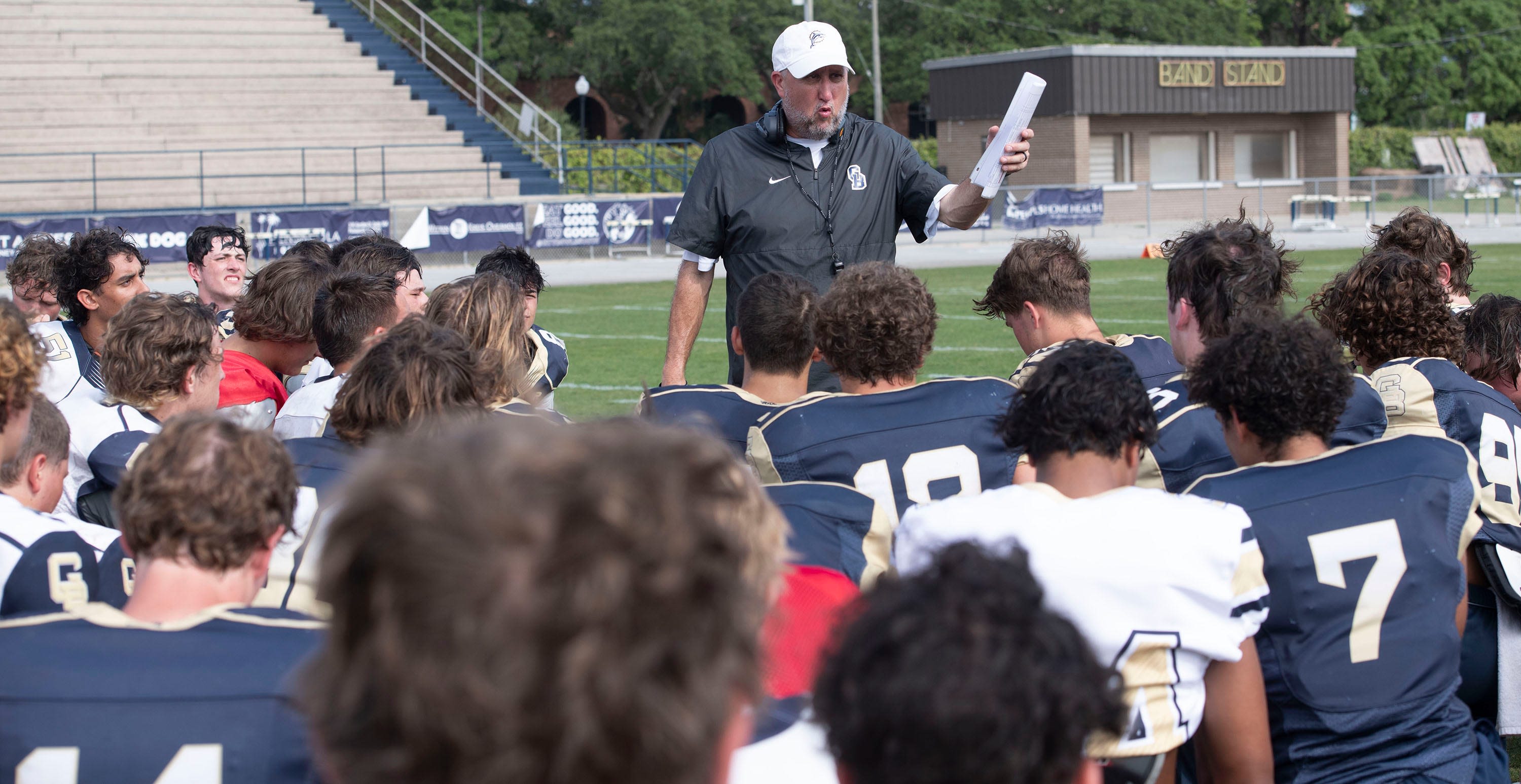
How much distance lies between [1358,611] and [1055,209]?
28035 mm

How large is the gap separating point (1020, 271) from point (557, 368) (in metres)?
2.07

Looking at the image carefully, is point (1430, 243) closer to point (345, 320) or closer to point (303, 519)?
point (345, 320)

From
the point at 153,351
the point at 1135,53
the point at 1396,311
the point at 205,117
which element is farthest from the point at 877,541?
the point at 1135,53

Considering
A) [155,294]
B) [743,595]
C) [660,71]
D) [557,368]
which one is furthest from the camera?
[660,71]

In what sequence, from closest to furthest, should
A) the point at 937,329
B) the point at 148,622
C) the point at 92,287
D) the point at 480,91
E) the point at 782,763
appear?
the point at 782,763
the point at 148,622
the point at 92,287
the point at 937,329
the point at 480,91

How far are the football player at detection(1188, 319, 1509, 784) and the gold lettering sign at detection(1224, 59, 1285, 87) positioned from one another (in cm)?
3985

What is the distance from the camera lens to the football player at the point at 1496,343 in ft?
14.4

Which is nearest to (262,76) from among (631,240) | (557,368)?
(631,240)

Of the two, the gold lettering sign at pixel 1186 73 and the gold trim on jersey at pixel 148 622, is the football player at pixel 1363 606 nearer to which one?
the gold trim on jersey at pixel 148 622

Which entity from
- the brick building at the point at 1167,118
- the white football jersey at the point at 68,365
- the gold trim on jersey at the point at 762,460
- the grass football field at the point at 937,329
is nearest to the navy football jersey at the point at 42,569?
the gold trim on jersey at the point at 762,460

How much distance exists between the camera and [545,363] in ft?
17.6

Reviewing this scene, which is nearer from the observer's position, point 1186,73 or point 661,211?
point 661,211

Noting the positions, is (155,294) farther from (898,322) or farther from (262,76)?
(262,76)

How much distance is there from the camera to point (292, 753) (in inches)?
80.4
